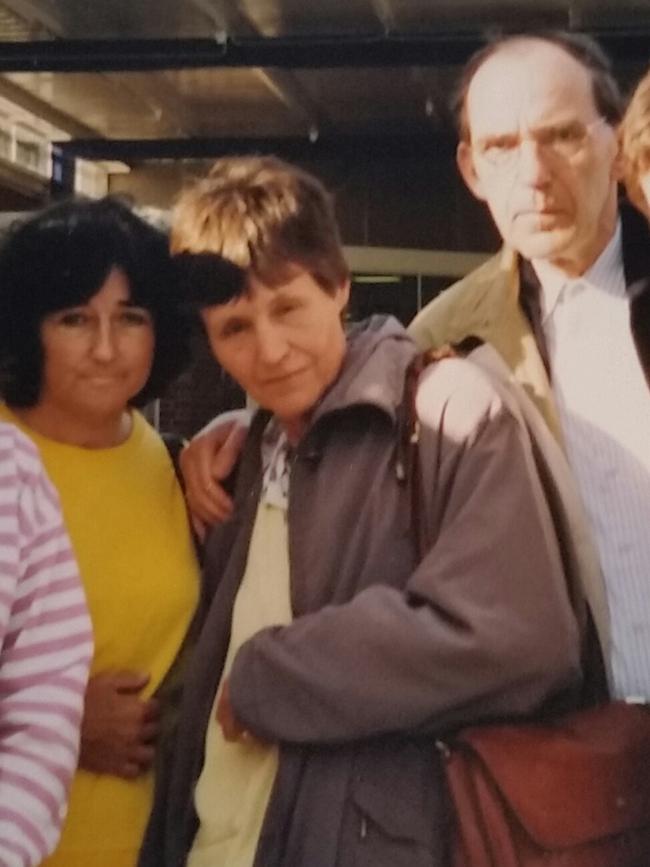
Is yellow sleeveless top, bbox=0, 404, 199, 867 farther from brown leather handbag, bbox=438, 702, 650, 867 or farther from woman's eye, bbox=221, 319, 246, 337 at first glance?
brown leather handbag, bbox=438, 702, 650, 867

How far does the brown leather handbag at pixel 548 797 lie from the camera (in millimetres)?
1174

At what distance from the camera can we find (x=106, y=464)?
4.96 ft

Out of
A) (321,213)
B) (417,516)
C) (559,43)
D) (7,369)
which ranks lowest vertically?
(417,516)

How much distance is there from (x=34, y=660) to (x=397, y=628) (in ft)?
1.13

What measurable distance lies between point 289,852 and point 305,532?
315mm

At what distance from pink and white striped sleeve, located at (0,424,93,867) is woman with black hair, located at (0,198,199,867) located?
373 mm

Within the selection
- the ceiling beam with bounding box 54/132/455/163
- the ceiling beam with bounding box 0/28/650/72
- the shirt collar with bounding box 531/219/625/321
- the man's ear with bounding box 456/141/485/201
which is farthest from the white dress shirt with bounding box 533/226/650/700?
the ceiling beam with bounding box 54/132/455/163

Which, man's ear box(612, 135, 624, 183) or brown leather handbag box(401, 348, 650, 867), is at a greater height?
man's ear box(612, 135, 624, 183)

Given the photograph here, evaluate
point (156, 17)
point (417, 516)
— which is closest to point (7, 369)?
point (417, 516)

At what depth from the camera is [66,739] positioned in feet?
3.35

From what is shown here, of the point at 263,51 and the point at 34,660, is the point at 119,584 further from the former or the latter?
the point at 263,51

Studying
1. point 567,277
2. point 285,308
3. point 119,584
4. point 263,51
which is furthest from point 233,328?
point 263,51

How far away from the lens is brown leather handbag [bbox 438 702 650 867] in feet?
3.85

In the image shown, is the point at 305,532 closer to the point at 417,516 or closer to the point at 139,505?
the point at 417,516
